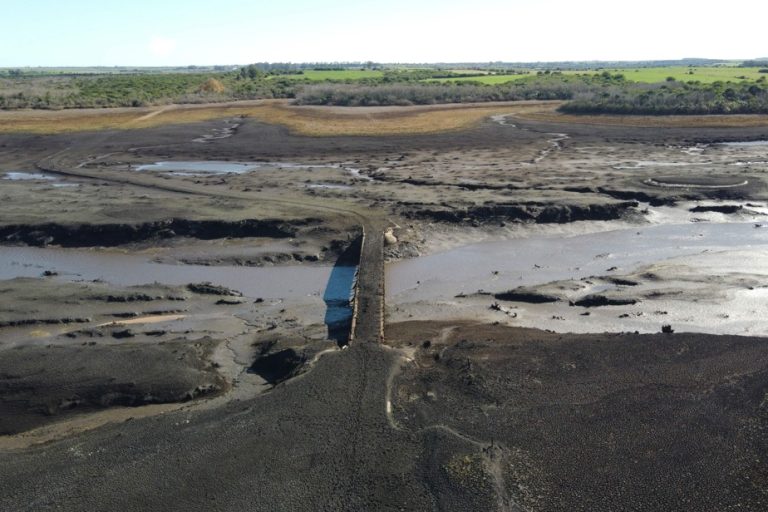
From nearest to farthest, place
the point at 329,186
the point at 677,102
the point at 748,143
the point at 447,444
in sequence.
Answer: the point at 447,444 → the point at 329,186 → the point at 748,143 → the point at 677,102

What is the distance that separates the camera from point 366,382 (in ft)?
49.8

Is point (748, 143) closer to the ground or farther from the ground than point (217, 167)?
farther from the ground

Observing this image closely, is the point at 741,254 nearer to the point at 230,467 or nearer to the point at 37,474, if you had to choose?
the point at 230,467

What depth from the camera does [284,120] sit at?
219ft

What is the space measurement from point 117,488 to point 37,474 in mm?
1704

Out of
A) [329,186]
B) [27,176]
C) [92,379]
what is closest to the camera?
[92,379]

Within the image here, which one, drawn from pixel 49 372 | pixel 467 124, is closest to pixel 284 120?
pixel 467 124

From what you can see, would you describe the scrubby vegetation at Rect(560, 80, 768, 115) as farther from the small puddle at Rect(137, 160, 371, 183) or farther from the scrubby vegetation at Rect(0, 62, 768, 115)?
the small puddle at Rect(137, 160, 371, 183)

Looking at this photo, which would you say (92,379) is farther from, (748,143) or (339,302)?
(748,143)

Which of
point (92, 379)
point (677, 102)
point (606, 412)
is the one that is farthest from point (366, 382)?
point (677, 102)

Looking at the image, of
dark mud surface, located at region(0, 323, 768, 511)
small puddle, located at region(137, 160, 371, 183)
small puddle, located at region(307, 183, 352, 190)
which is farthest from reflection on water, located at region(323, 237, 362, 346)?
small puddle, located at region(137, 160, 371, 183)

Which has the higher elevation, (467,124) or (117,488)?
(467,124)

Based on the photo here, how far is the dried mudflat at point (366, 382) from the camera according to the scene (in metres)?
12.1

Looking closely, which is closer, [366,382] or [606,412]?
[606,412]
